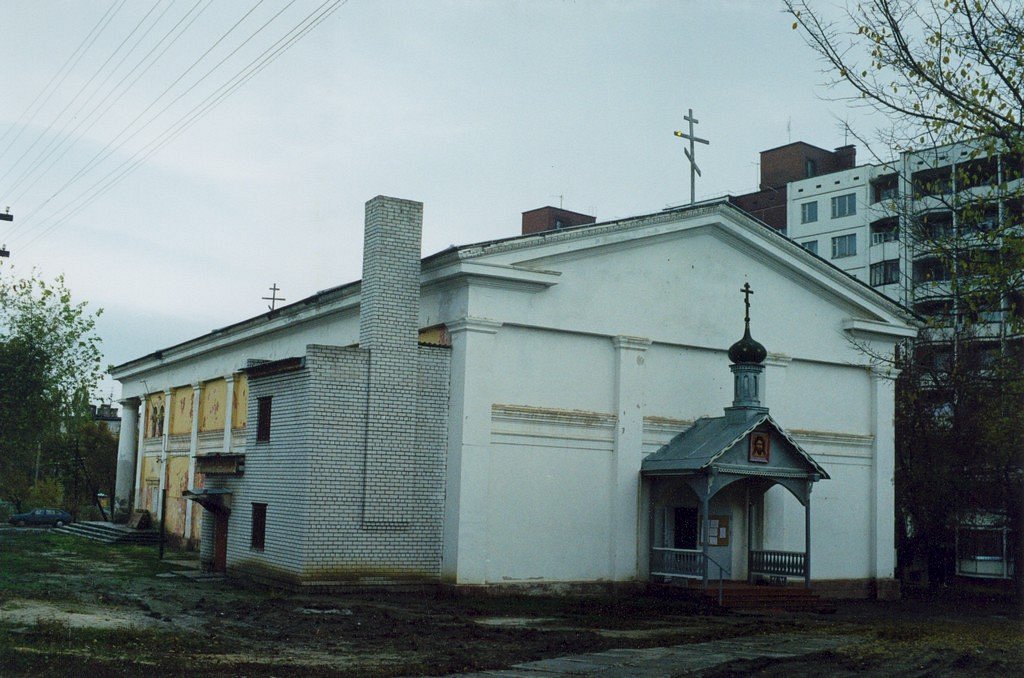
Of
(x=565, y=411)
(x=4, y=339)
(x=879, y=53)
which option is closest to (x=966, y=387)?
(x=565, y=411)

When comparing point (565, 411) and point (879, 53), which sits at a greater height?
Result: point (879, 53)

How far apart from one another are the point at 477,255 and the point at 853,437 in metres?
12.2

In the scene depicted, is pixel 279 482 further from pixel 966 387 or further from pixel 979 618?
pixel 966 387

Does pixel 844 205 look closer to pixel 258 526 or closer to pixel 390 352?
pixel 390 352

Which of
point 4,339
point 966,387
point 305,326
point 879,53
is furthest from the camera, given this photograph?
point 4,339

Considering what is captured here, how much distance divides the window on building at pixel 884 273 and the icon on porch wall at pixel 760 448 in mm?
41846

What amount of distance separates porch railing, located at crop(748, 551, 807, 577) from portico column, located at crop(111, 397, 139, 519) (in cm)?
2945

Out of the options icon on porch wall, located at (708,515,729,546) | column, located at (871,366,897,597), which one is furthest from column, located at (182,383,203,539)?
column, located at (871,366,897,597)

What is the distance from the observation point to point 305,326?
30656 mm

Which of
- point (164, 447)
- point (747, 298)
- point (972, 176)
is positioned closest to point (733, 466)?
point (747, 298)

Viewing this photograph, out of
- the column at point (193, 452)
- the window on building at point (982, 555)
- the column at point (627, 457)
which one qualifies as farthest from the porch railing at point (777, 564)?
the window on building at point (982, 555)

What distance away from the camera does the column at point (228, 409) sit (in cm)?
3462

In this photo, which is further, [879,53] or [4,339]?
[4,339]

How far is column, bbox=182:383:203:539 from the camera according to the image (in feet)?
120
